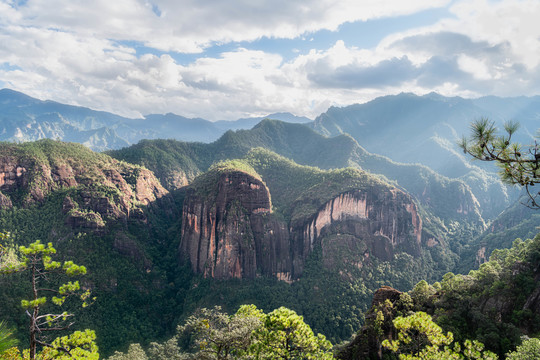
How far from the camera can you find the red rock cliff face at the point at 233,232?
230 feet

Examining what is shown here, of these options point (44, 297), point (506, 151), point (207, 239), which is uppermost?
point (506, 151)

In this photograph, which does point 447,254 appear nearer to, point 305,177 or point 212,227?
point 305,177

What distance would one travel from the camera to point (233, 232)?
70.4 meters

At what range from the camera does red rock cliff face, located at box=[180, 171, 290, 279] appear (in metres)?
70.1

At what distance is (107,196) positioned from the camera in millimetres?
67750

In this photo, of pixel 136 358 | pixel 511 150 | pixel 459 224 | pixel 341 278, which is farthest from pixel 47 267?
pixel 459 224

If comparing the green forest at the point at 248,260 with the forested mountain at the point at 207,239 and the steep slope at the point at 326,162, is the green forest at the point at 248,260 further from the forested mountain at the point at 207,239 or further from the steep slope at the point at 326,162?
the steep slope at the point at 326,162

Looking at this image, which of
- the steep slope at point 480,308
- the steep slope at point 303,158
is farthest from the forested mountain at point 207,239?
the steep slope at point 480,308

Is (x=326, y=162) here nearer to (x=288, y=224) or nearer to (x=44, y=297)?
(x=288, y=224)

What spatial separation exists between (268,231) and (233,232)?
9.78 meters

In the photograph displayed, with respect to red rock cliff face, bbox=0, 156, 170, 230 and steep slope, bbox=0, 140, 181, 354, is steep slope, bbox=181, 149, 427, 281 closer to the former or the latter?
steep slope, bbox=0, 140, 181, 354

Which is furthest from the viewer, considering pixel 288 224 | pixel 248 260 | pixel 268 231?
pixel 288 224

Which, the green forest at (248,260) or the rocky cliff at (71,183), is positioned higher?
the rocky cliff at (71,183)

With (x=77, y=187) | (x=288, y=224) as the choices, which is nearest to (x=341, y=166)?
(x=288, y=224)
